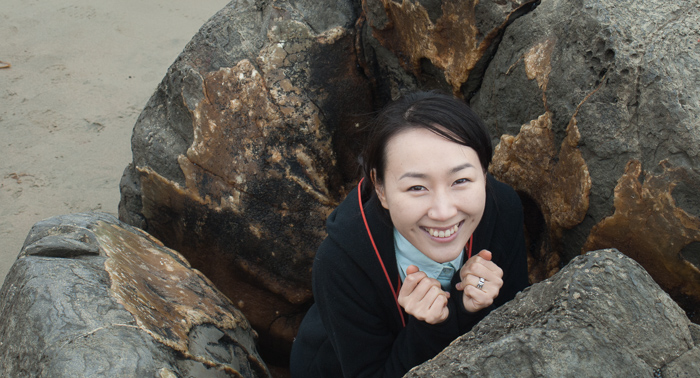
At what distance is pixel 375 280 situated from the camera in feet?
6.05

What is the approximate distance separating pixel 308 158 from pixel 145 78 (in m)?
2.67

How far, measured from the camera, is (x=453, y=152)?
63.6 inches

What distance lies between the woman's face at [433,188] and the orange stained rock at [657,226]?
0.41 metres

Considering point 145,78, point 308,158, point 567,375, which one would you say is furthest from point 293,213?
point 145,78

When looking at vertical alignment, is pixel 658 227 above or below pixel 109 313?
above

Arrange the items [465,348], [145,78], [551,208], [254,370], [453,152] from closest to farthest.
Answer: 1. [465,348]
2. [453,152]
3. [551,208]
4. [254,370]
5. [145,78]

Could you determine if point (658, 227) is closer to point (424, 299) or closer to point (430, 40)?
point (424, 299)

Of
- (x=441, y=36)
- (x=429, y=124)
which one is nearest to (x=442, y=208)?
(x=429, y=124)

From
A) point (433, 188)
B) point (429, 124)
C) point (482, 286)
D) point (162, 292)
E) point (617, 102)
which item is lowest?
point (162, 292)

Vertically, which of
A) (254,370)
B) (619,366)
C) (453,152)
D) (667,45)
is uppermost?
(667,45)

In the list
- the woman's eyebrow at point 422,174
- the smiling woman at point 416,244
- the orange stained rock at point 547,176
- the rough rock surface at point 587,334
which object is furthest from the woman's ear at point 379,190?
the orange stained rock at point 547,176

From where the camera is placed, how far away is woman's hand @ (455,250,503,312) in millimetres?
1672

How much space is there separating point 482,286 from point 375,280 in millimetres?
310

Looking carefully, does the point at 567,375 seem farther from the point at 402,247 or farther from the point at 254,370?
the point at 254,370
